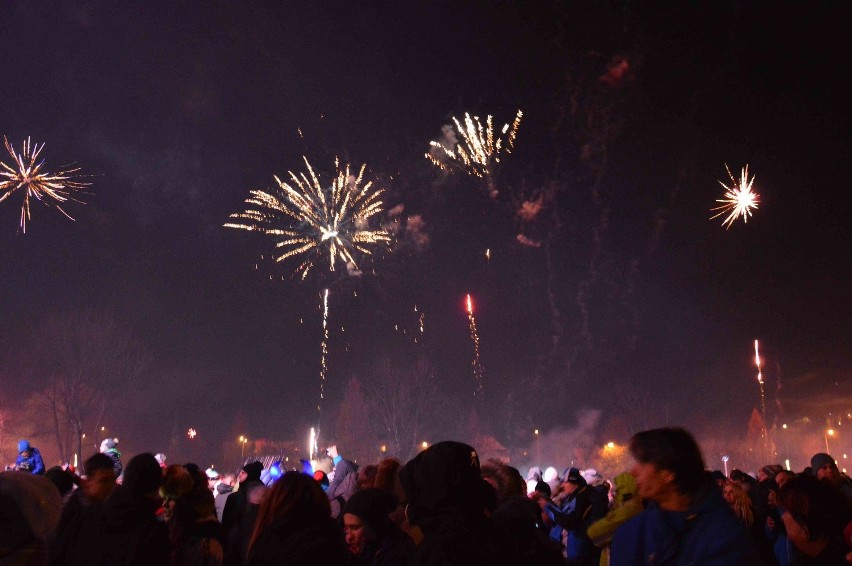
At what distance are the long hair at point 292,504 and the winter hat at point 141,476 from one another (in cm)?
137

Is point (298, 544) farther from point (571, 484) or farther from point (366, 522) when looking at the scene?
point (571, 484)

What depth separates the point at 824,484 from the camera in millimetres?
5293

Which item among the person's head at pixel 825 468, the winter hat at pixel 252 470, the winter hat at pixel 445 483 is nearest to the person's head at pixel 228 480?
the winter hat at pixel 252 470

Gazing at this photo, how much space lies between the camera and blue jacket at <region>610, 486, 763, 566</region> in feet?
9.48

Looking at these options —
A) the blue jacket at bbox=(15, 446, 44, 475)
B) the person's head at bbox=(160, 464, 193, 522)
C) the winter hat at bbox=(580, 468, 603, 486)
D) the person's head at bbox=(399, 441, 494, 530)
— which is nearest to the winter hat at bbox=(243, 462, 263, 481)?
the person's head at bbox=(160, 464, 193, 522)

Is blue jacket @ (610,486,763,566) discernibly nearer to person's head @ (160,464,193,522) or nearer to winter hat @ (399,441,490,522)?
winter hat @ (399,441,490,522)

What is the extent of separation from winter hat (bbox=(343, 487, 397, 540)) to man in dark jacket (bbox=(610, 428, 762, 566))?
6.09 feet

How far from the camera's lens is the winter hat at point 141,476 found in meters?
4.62

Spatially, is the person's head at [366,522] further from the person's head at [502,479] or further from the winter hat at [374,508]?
the person's head at [502,479]

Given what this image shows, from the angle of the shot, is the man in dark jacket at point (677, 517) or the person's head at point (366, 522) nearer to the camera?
the man in dark jacket at point (677, 517)

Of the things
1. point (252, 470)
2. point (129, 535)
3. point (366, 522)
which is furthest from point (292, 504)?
point (252, 470)

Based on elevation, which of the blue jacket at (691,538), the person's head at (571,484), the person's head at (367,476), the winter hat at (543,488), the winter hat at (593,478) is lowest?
the blue jacket at (691,538)

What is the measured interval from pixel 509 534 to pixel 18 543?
217cm

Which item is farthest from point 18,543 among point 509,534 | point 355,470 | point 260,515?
point 355,470
